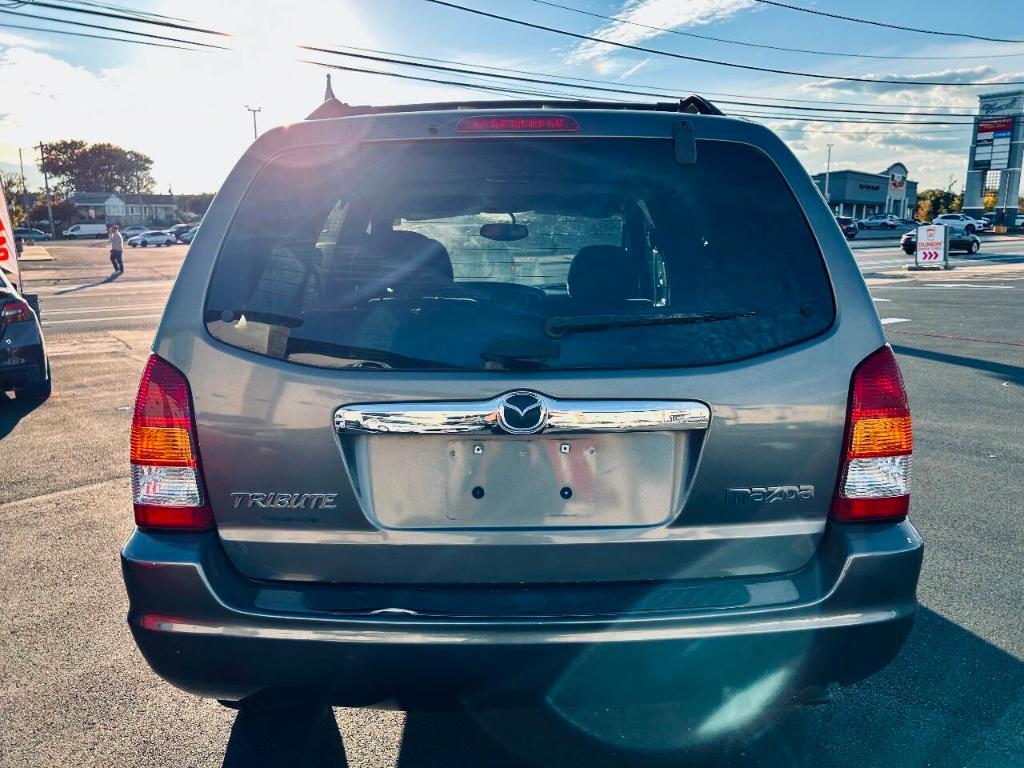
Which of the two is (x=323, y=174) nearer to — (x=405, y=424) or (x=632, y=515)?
(x=405, y=424)

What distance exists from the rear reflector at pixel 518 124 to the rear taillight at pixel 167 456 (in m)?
0.96

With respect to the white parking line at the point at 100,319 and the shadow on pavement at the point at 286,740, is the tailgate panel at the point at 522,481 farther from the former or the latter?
the white parking line at the point at 100,319

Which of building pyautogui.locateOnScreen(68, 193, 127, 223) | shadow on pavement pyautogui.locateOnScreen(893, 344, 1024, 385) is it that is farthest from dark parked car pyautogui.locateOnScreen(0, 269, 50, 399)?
building pyautogui.locateOnScreen(68, 193, 127, 223)

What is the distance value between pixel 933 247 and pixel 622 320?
97.0 ft

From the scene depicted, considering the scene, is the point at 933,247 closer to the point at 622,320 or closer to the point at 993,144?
the point at 622,320

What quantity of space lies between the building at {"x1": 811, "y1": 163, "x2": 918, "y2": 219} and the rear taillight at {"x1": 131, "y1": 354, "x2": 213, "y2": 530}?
103628 mm

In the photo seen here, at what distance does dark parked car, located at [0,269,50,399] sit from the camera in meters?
7.77

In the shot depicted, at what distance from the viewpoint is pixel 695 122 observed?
2.20m

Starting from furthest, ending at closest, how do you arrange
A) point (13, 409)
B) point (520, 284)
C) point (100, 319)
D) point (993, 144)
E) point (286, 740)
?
point (993, 144) → point (100, 319) → point (13, 409) → point (286, 740) → point (520, 284)

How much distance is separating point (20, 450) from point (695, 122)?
6032 mm

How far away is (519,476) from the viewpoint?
1996mm

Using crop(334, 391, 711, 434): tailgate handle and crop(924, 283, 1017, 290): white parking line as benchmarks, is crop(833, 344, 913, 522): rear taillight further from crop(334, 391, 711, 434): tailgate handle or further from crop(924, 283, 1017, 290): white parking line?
crop(924, 283, 1017, 290): white parking line

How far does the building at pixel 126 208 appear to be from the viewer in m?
115

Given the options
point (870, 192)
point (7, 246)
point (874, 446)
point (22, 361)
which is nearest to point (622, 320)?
point (874, 446)
